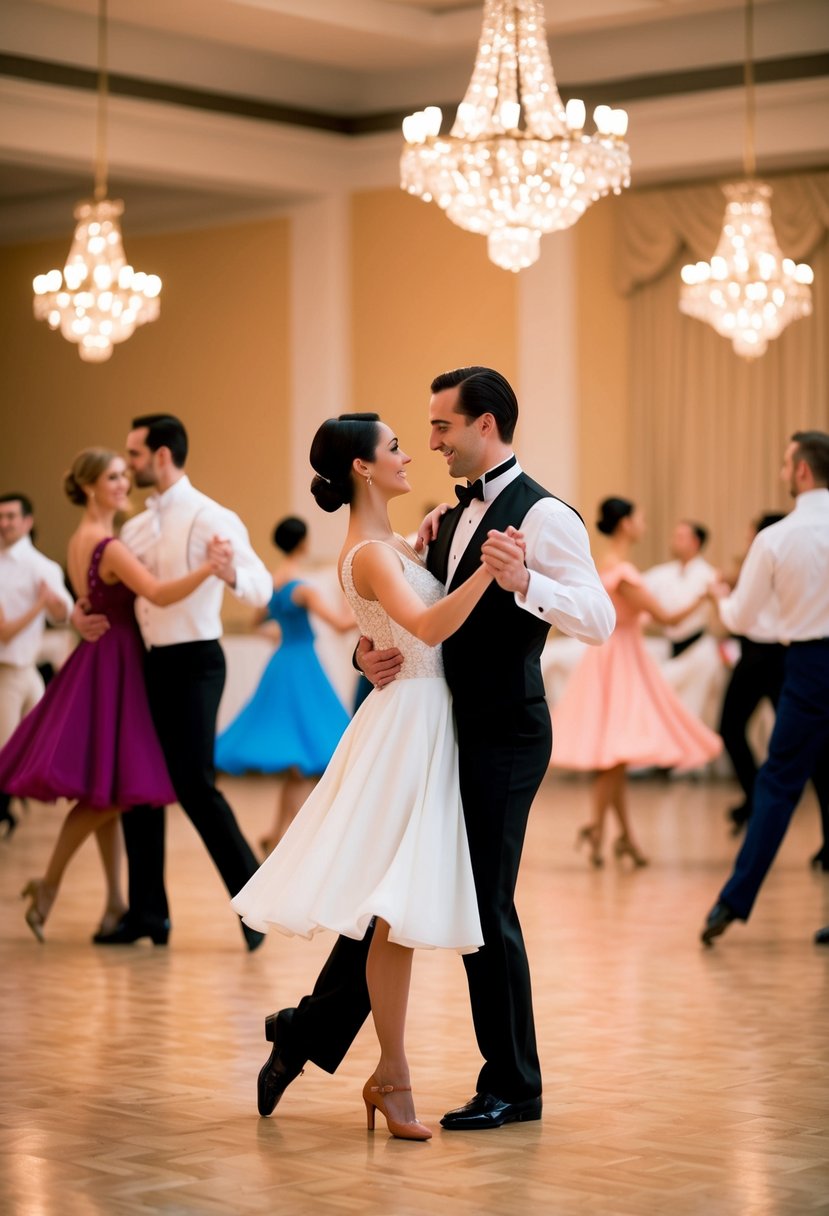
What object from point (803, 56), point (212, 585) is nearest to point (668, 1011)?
point (212, 585)

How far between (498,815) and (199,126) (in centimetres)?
808

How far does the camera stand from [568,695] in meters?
7.88

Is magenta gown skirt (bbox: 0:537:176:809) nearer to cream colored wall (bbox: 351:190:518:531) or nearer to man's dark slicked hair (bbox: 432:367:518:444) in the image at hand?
man's dark slicked hair (bbox: 432:367:518:444)

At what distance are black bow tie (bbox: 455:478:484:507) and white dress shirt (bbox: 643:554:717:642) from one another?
6958 mm

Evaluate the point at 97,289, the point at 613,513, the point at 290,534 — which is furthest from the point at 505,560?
the point at 97,289

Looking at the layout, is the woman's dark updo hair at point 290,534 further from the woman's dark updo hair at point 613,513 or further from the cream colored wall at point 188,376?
the cream colored wall at point 188,376

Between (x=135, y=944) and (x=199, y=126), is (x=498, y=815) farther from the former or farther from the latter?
(x=199, y=126)

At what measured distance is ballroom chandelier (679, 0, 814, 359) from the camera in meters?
8.73

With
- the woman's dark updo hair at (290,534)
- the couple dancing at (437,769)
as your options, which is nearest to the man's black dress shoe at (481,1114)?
the couple dancing at (437,769)

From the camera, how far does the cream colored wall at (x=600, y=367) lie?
11.2 m

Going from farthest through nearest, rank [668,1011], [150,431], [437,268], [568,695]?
[437,268]
[568,695]
[150,431]
[668,1011]

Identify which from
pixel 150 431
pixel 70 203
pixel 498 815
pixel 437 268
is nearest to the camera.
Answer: pixel 498 815

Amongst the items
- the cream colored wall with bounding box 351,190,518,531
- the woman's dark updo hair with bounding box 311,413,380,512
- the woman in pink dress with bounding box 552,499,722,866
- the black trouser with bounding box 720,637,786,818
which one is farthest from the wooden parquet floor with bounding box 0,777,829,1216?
the cream colored wall with bounding box 351,190,518,531

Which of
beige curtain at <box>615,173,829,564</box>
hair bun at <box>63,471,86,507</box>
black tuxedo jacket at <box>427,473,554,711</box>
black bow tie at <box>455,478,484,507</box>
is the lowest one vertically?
black tuxedo jacket at <box>427,473,554,711</box>
